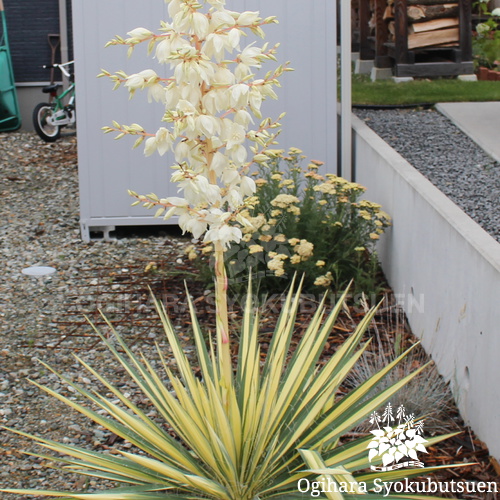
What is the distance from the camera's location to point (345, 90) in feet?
19.9

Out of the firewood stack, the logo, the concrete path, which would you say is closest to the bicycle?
the firewood stack

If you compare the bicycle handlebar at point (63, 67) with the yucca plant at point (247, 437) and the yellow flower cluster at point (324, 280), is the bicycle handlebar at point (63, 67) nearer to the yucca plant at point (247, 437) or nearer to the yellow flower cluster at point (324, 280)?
the yellow flower cluster at point (324, 280)

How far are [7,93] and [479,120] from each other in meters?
6.15

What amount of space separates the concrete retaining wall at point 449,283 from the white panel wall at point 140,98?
3.25 ft

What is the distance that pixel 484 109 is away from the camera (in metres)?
7.81

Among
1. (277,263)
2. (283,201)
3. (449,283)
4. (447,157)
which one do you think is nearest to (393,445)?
(449,283)

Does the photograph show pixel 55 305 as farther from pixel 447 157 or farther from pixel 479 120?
pixel 479 120

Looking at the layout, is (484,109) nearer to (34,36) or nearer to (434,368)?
(434,368)

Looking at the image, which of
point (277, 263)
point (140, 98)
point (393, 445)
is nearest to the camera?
point (393, 445)

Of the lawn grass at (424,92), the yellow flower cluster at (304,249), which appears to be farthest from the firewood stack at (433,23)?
the yellow flower cluster at (304,249)

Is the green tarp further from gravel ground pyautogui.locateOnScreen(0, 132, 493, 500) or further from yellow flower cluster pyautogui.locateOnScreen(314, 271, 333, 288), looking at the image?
yellow flower cluster pyautogui.locateOnScreen(314, 271, 333, 288)

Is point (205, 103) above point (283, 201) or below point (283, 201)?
above

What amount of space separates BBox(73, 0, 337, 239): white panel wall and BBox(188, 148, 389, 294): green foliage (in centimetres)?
98

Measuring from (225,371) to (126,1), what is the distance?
408 cm
